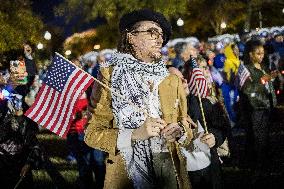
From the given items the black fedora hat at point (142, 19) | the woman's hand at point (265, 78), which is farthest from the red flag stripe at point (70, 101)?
the woman's hand at point (265, 78)

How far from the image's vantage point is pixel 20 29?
31844mm

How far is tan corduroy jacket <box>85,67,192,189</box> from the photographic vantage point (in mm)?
2729

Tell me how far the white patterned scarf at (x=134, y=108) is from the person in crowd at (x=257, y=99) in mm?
4822

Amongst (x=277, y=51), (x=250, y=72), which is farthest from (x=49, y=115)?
(x=277, y=51)

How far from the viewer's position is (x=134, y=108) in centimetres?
272

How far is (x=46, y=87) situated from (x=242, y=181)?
405cm

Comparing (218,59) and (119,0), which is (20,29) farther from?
(218,59)

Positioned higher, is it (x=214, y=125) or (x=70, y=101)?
(x=70, y=101)

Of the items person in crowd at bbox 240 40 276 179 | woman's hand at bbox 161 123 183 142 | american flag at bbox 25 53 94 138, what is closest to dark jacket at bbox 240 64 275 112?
person in crowd at bbox 240 40 276 179

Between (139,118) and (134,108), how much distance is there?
58mm

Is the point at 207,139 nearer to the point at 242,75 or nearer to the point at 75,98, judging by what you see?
the point at 75,98

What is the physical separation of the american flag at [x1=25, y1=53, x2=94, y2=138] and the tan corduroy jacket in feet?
2.45

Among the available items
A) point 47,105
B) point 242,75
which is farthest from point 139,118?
point 242,75

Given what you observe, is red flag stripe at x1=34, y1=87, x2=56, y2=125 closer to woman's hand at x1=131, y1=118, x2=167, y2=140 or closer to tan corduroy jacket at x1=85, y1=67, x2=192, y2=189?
tan corduroy jacket at x1=85, y1=67, x2=192, y2=189
